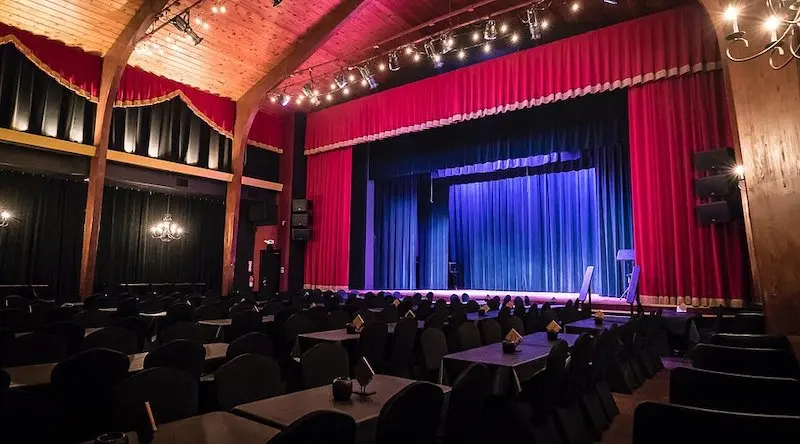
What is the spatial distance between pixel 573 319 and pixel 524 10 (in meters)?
6.48

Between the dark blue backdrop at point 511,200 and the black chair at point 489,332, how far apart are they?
654 centimetres

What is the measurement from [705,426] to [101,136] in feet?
38.0

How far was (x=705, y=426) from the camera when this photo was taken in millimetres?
1463

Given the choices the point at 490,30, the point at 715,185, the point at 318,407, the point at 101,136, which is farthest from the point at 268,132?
the point at 318,407

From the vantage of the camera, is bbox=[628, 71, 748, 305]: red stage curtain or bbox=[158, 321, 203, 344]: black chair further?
bbox=[628, 71, 748, 305]: red stage curtain

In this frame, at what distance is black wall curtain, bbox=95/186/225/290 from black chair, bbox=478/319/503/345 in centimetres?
1049

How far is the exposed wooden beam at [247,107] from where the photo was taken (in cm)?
1080

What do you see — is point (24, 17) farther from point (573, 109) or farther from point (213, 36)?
point (573, 109)

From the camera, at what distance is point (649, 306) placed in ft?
28.8

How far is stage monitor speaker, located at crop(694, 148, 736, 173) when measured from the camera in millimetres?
7488

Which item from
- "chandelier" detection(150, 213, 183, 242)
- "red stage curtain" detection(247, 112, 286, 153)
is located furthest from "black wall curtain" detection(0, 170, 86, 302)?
"red stage curtain" detection(247, 112, 286, 153)

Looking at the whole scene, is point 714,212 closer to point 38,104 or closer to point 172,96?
point 172,96

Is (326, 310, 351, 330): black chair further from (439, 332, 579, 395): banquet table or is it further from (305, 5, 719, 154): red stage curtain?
(305, 5, 719, 154): red stage curtain

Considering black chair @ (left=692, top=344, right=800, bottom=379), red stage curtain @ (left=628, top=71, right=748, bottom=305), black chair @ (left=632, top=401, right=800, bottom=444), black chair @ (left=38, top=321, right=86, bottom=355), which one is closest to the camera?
black chair @ (left=632, top=401, right=800, bottom=444)
